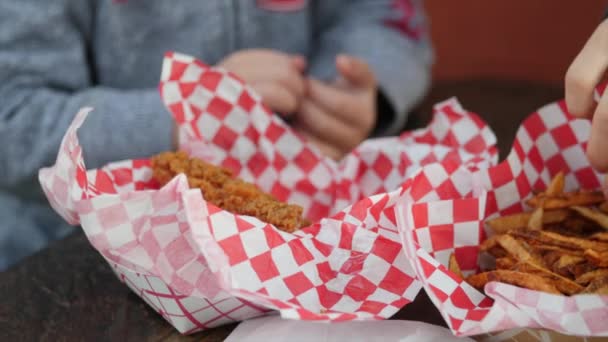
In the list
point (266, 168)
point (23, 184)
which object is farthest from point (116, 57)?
point (266, 168)

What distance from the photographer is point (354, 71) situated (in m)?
1.24

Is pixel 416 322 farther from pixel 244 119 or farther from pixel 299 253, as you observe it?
pixel 244 119

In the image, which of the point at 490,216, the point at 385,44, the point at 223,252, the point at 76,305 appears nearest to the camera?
the point at 223,252

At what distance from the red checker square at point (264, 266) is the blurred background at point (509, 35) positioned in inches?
65.7

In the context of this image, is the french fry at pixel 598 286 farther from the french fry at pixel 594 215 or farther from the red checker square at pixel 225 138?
the red checker square at pixel 225 138

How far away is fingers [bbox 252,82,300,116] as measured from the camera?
117cm

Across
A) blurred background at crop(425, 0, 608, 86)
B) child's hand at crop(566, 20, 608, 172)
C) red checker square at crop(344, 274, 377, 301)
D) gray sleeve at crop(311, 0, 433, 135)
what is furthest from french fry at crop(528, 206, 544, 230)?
blurred background at crop(425, 0, 608, 86)

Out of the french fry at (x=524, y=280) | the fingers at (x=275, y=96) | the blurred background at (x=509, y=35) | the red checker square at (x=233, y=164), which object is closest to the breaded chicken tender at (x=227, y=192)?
the red checker square at (x=233, y=164)

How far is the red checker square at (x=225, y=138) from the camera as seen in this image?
1.00 m

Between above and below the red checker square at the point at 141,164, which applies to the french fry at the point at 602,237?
below

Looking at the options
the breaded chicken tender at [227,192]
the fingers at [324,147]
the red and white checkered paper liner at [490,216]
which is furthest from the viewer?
the fingers at [324,147]

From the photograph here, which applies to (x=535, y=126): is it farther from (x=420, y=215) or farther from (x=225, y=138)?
(x=225, y=138)

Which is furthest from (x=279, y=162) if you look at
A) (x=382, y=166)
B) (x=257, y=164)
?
(x=382, y=166)

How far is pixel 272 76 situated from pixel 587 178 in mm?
581
